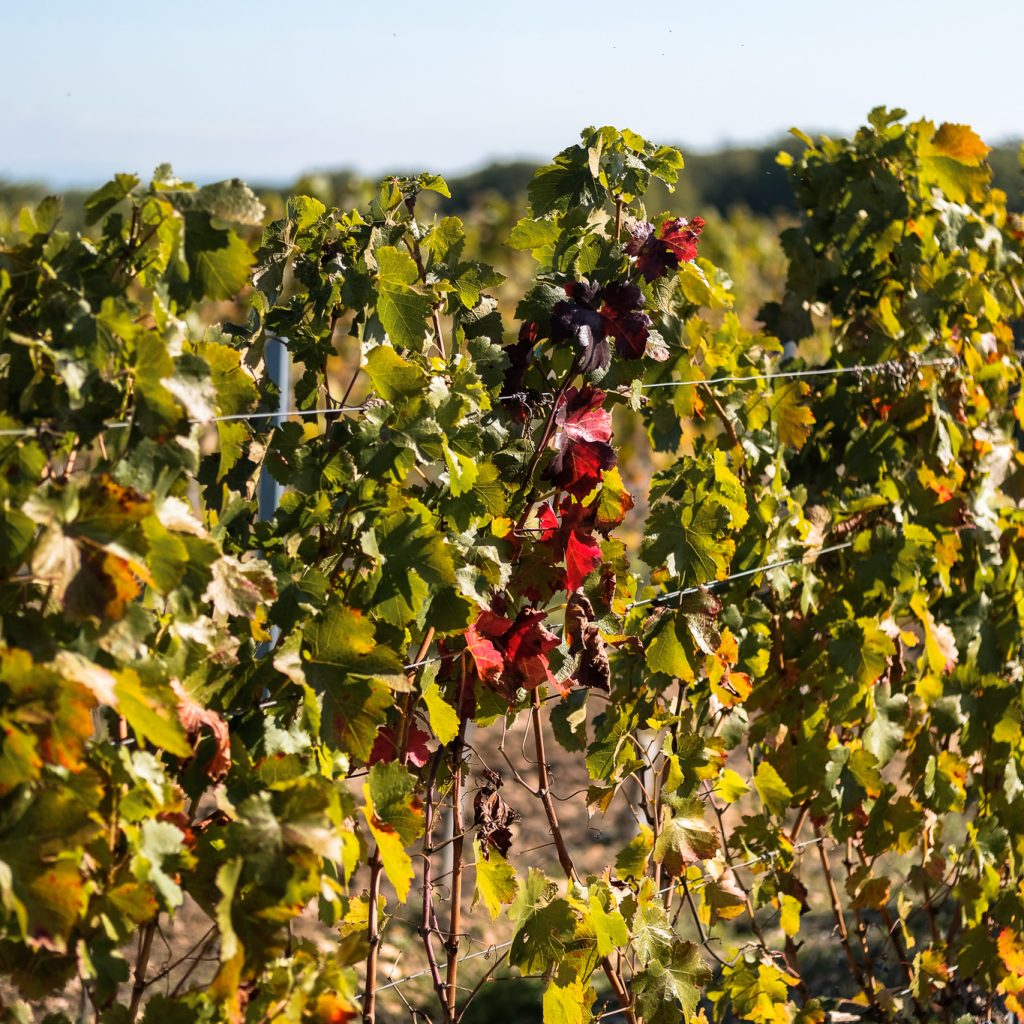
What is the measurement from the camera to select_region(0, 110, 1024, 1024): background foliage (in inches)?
56.5

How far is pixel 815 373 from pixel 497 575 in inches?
43.4

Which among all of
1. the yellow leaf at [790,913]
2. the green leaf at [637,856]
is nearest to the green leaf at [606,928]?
the green leaf at [637,856]

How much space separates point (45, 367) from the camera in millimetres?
1458

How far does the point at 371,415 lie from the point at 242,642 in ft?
1.14

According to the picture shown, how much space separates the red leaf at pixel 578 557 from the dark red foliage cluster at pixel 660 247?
1.48 feet

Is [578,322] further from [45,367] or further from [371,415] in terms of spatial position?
[45,367]

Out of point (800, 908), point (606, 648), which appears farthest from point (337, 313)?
point (800, 908)

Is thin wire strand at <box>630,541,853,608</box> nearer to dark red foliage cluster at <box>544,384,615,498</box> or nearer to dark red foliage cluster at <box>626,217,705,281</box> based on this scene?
dark red foliage cluster at <box>544,384,615,498</box>

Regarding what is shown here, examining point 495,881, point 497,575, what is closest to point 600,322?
point 497,575

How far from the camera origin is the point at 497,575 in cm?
191

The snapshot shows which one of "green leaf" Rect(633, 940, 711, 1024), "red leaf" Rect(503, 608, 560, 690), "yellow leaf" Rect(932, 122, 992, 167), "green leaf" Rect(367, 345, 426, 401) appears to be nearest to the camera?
"green leaf" Rect(367, 345, 426, 401)

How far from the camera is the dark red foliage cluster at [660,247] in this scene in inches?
84.4

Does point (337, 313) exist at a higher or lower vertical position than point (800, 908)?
higher

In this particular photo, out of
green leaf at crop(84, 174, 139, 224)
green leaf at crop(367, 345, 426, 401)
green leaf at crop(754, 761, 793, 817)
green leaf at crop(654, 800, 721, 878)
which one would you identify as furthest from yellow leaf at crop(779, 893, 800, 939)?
green leaf at crop(84, 174, 139, 224)
